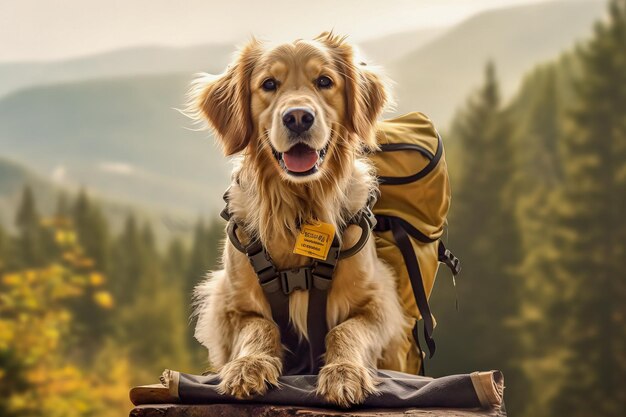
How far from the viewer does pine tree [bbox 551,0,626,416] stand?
386 inches

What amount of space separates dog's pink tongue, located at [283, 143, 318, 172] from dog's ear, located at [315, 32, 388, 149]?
28 cm

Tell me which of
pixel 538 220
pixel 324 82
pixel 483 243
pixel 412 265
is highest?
pixel 538 220

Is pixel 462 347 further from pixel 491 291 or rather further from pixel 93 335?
pixel 93 335

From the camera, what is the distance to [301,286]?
2.80m

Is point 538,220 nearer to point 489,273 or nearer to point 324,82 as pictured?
point 489,273

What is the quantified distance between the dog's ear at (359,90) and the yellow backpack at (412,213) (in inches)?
13.0

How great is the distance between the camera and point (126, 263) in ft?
24.9

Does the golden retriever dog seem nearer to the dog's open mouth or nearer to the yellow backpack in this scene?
the dog's open mouth

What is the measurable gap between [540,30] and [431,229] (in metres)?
7.66

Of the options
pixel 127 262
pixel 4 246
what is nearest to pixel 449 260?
pixel 4 246

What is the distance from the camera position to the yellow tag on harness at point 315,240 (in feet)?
9.09

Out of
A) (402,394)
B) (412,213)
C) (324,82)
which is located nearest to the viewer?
(402,394)

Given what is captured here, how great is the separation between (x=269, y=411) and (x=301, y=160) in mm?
877

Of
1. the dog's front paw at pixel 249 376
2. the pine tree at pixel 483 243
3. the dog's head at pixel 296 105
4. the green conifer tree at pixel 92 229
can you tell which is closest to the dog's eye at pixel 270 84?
the dog's head at pixel 296 105
